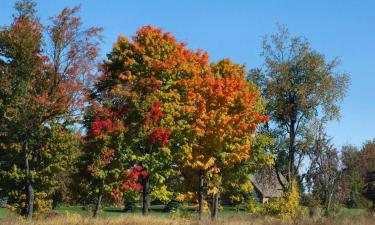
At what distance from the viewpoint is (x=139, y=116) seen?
34.8 m

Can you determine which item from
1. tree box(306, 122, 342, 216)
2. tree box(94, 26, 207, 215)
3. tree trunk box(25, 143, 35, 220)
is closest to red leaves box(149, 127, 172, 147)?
tree box(94, 26, 207, 215)

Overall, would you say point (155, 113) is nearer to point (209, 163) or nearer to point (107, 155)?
point (107, 155)

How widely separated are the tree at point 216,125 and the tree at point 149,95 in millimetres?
955

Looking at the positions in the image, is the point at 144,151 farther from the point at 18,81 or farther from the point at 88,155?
the point at 18,81

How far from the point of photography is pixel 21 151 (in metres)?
32.8

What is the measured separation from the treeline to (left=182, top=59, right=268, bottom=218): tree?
0.07 m

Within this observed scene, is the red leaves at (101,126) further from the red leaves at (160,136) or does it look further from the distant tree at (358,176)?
the distant tree at (358,176)

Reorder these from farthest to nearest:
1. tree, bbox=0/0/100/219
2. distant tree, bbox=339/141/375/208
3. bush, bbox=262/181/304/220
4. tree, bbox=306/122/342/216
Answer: distant tree, bbox=339/141/375/208 → tree, bbox=306/122/342/216 → bush, bbox=262/181/304/220 → tree, bbox=0/0/100/219

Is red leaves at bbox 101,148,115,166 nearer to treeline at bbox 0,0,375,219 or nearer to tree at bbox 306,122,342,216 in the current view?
treeline at bbox 0,0,375,219

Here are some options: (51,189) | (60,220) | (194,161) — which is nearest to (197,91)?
(194,161)

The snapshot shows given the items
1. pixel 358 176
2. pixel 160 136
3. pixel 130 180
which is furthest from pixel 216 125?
pixel 358 176

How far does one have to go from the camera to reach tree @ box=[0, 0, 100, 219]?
101 feet

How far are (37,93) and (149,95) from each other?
709cm

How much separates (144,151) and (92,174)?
4406mm
